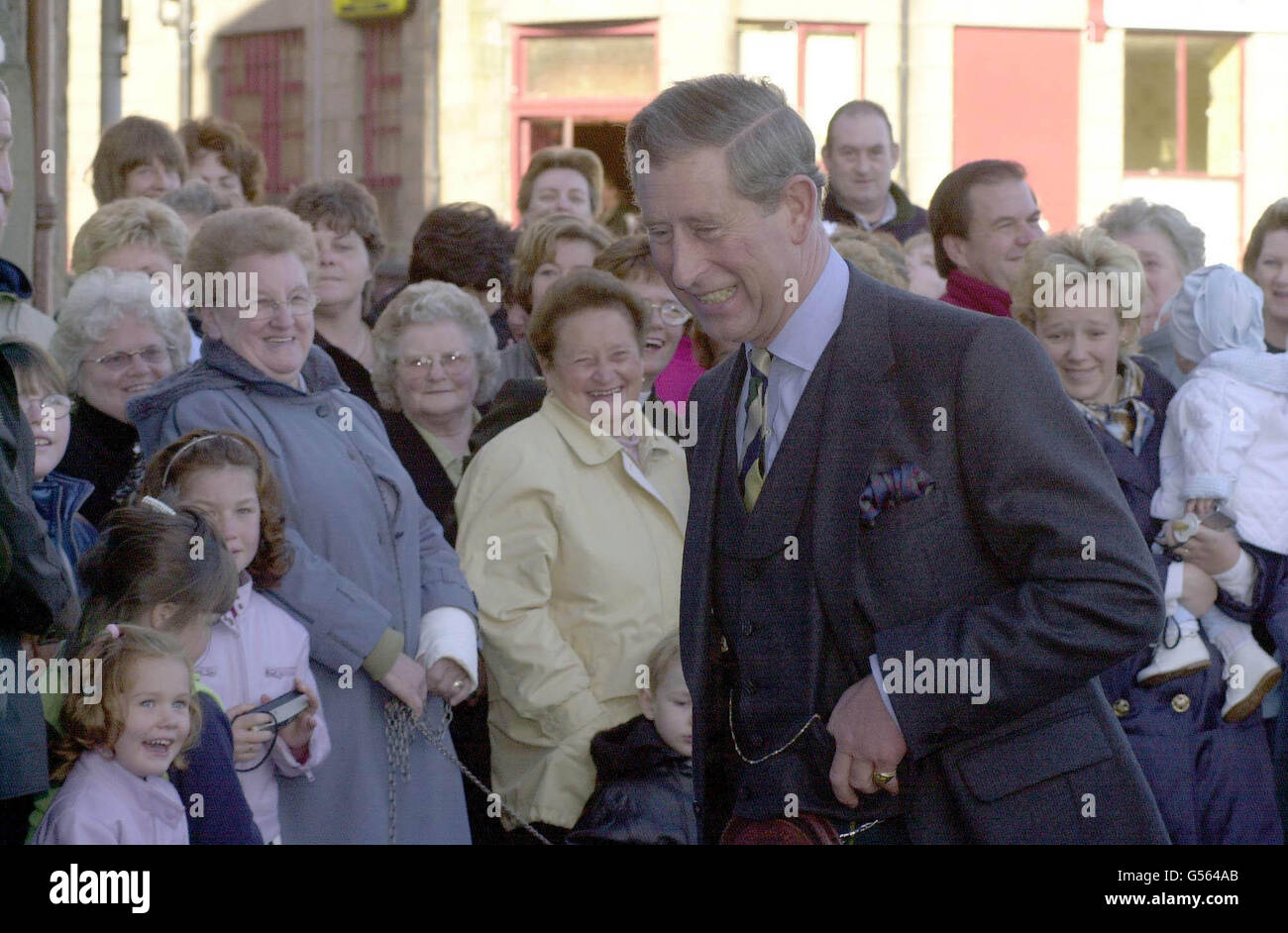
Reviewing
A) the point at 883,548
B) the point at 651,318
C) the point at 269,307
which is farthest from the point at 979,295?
the point at 883,548

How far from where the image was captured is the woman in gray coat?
15.1ft

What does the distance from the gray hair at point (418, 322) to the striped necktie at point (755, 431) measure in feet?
9.00

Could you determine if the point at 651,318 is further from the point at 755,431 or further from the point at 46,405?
the point at 755,431

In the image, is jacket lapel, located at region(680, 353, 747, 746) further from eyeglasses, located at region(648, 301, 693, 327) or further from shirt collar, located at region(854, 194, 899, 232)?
shirt collar, located at region(854, 194, 899, 232)

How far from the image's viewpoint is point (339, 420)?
493 centimetres

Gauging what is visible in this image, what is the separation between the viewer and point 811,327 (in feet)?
9.70

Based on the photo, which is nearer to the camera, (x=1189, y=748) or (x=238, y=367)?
(x=238, y=367)

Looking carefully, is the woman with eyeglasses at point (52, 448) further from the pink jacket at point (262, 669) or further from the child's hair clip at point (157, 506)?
the pink jacket at point (262, 669)

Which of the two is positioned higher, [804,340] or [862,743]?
[804,340]

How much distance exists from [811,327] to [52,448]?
2324 millimetres

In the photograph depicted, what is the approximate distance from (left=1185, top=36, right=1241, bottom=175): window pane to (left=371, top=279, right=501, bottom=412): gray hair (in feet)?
44.6
